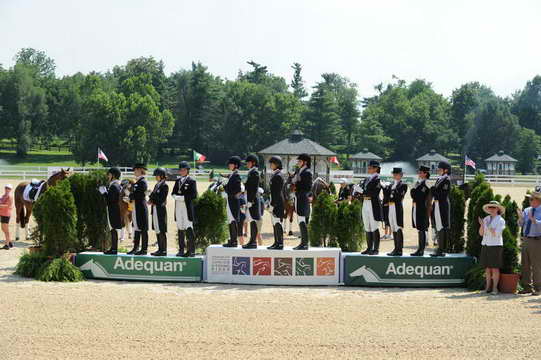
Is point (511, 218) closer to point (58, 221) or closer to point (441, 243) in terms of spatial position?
point (441, 243)

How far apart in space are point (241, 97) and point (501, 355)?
76802 mm

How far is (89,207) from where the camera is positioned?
13547mm

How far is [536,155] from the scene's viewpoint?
81.6 meters

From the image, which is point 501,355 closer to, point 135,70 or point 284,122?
point 284,122

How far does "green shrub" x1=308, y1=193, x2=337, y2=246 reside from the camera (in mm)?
13455

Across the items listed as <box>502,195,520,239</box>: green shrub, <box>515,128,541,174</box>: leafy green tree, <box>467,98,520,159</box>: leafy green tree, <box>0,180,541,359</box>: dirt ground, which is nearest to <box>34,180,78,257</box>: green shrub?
<box>0,180,541,359</box>: dirt ground

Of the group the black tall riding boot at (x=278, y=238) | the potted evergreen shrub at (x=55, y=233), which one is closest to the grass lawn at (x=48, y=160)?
the potted evergreen shrub at (x=55, y=233)

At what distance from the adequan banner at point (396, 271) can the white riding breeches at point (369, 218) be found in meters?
0.59

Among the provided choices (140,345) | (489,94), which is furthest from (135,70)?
(140,345)

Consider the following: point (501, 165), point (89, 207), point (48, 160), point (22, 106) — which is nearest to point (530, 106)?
point (501, 165)

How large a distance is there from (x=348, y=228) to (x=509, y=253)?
10.3 ft

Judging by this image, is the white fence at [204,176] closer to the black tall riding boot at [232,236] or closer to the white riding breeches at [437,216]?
the white riding breeches at [437,216]

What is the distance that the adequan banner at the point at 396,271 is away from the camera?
12047mm

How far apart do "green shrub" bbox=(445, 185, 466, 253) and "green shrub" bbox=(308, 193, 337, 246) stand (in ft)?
7.85
